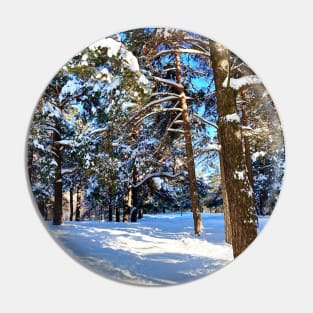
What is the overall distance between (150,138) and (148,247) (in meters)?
0.75

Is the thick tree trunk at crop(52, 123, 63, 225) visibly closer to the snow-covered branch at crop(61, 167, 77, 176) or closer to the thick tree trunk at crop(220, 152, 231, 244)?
the snow-covered branch at crop(61, 167, 77, 176)

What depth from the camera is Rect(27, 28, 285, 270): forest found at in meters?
2.34

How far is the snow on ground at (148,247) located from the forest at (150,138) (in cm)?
4

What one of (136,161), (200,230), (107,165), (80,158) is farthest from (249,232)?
(80,158)

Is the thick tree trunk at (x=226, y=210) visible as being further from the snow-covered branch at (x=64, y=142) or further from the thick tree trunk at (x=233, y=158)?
the snow-covered branch at (x=64, y=142)

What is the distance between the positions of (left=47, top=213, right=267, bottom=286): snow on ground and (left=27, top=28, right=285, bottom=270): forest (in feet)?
0.14

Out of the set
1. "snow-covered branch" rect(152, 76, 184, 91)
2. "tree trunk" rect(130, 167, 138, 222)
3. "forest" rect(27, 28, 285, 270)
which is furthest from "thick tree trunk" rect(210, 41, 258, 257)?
"tree trunk" rect(130, 167, 138, 222)

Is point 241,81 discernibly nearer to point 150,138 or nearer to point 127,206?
point 150,138

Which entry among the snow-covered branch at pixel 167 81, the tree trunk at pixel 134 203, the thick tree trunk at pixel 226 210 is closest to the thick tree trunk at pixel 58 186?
the tree trunk at pixel 134 203

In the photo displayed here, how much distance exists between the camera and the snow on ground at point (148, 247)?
2.35 m

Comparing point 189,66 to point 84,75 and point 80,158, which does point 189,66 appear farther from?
point 80,158

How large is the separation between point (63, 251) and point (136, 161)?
0.82 m

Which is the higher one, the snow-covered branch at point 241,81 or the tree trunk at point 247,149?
the snow-covered branch at point 241,81

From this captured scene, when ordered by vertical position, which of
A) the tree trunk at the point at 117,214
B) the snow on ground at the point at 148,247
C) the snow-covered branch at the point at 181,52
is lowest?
the snow on ground at the point at 148,247
